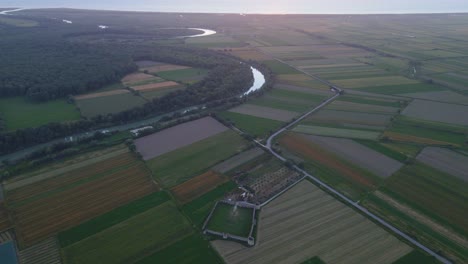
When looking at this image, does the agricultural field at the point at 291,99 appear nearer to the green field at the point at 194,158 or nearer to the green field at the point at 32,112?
the green field at the point at 194,158

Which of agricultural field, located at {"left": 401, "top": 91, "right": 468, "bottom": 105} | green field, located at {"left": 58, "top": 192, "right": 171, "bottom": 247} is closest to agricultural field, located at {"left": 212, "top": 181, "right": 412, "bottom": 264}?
green field, located at {"left": 58, "top": 192, "right": 171, "bottom": 247}

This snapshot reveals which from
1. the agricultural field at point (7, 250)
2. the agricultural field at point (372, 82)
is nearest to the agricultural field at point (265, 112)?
the agricultural field at point (372, 82)

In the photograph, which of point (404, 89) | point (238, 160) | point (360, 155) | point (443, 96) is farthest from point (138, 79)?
point (443, 96)

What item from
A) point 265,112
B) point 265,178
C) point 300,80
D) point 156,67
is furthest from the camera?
point 156,67

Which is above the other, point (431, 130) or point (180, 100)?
point (431, 130)

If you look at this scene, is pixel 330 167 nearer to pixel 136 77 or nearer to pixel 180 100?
pixel 180 100

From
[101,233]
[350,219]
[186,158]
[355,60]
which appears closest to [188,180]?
[186,158]

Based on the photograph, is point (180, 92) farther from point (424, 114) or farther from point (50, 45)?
point (50, 45)
